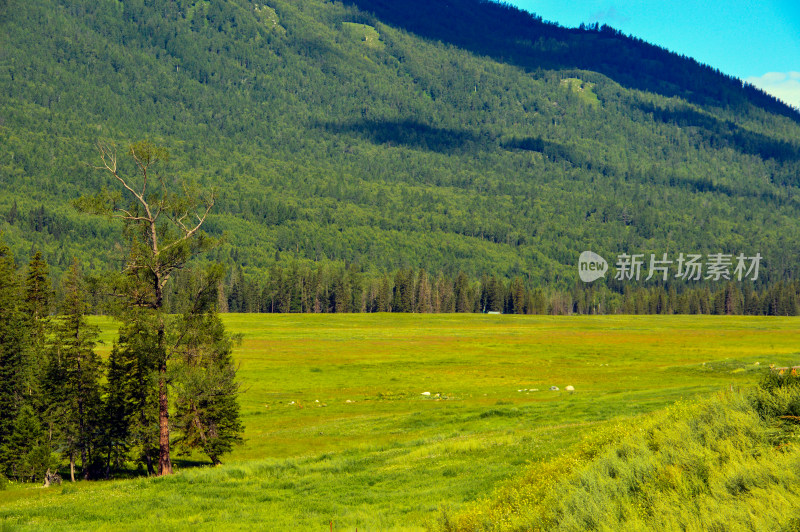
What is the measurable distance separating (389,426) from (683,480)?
3019 centimetres

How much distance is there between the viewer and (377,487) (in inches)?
860

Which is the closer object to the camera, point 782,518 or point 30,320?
point 782,518

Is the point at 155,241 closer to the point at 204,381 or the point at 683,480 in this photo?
the point at 204,381

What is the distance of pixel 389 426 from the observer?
132ft

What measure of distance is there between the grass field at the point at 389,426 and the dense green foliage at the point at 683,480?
2.60 metres

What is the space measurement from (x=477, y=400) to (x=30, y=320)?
105ft

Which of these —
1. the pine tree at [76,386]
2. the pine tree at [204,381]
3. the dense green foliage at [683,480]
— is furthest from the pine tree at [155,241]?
the dense green foliage at [683,480]

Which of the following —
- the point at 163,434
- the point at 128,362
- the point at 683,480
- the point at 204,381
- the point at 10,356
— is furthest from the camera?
the point at 10,356

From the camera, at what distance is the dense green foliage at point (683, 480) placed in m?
9.70

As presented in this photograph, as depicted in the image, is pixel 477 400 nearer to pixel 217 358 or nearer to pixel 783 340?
pixel 217 358

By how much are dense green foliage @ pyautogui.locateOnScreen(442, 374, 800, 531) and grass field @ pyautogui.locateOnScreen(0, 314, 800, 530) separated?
2.60 meters

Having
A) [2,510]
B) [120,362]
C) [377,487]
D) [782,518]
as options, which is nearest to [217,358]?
[120,362]

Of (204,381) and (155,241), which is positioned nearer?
(204,381)

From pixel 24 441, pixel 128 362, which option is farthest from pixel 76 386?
pixel 24 441
